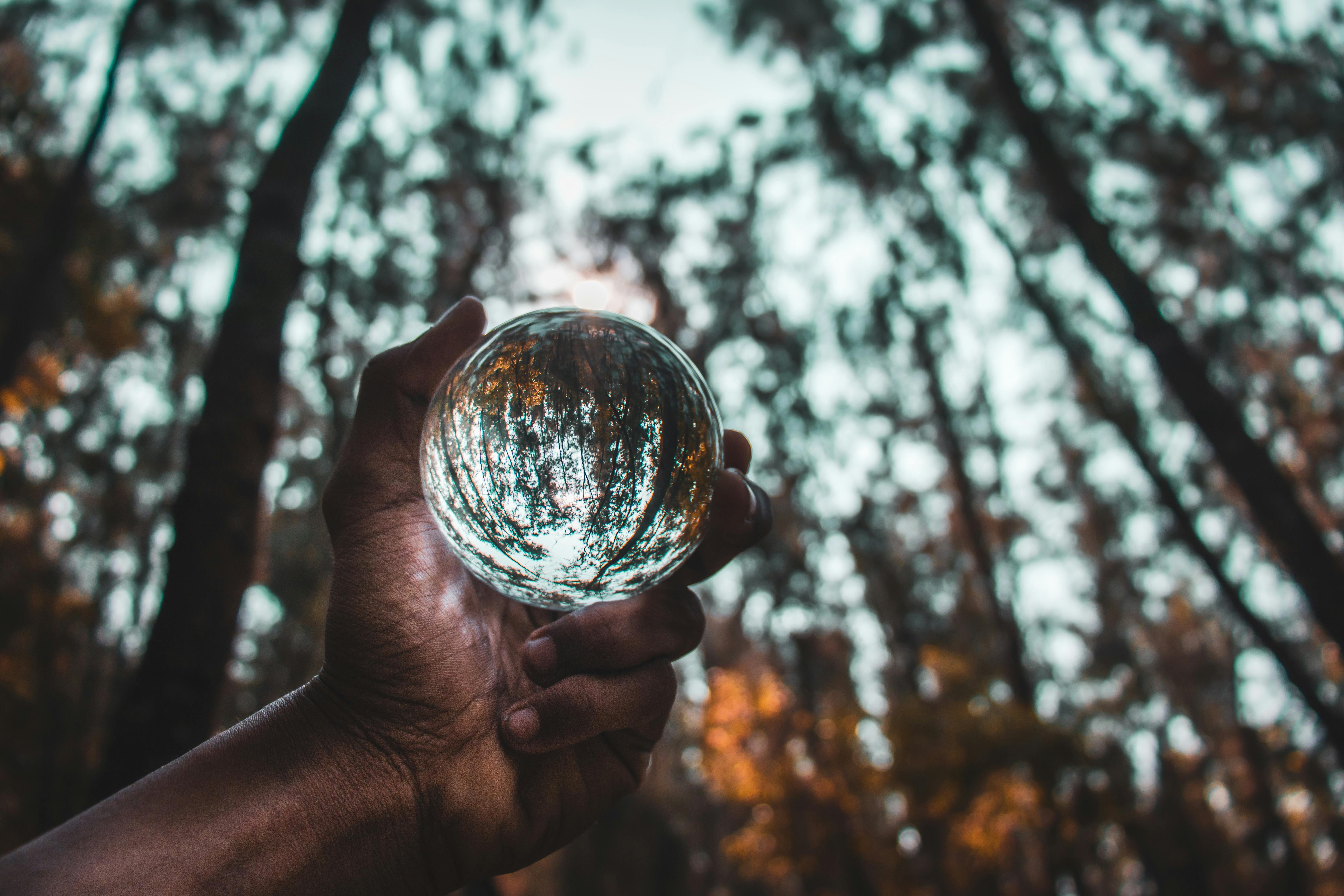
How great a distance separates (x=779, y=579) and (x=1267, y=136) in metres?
8.39

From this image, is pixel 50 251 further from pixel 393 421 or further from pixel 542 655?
pixel 542 655

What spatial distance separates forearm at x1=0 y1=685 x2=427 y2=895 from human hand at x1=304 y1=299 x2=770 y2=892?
16 mm

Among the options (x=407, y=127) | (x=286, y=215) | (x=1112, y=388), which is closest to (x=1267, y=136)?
(x=1112, y=388)

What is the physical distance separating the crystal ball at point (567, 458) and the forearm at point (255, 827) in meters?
0.46

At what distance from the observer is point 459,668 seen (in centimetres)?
160

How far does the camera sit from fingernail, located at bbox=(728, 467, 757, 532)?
164cm

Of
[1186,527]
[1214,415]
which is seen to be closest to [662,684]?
[1214,415]

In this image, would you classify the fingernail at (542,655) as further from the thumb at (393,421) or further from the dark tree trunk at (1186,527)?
the dark tree trunk at (1186,527)

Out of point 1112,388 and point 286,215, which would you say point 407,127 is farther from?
point 1112,388

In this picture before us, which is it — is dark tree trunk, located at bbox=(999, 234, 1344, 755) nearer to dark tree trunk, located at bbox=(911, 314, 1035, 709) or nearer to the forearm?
dark tree trunk, located at bbox=(911, 314, 1035, 709)

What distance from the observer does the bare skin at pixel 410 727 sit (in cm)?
130

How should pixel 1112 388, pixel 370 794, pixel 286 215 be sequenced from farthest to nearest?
pixel 1112 388 < pixel 286 215 < pixel 370 794

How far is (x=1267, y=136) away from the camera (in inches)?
355

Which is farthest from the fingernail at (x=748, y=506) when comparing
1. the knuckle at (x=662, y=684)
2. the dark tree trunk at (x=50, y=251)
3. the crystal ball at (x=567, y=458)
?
the dark tree trunk at (x=50, y=251)
